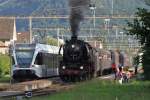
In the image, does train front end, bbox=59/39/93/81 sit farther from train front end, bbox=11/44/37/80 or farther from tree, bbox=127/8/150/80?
tree, bbox=127/8/150/80

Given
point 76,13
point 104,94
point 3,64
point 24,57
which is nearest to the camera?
point 104,94

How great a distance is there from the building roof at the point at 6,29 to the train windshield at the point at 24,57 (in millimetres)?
60427

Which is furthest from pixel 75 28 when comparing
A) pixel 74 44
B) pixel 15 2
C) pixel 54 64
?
pixel 15 2

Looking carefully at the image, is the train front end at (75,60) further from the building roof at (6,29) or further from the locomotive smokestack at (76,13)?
the building roof at (6,29)

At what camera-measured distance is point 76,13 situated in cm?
4347

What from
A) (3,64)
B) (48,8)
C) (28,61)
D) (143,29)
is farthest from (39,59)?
(48,8)

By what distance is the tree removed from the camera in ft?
88.9

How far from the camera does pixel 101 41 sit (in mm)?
90000

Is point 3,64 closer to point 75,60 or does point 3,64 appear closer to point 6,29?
point 75,60

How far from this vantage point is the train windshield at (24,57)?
149 feet

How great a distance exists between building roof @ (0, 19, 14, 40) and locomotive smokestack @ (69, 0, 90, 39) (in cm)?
6291

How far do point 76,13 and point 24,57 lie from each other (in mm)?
6054

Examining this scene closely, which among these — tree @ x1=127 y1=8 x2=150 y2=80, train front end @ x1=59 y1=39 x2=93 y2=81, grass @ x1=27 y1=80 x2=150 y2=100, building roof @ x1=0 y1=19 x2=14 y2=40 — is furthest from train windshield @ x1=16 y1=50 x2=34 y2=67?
building roof @ x1=0 y1=19 x2=14 y2=40

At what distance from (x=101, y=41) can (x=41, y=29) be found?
13.3 metres
